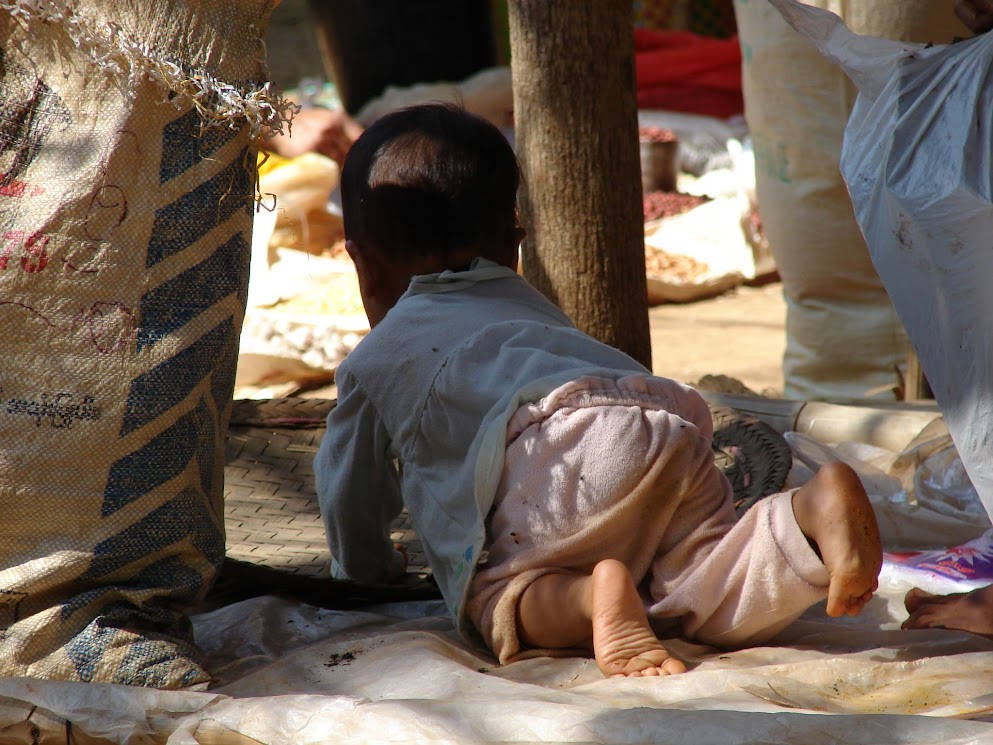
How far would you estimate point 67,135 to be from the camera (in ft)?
4.84

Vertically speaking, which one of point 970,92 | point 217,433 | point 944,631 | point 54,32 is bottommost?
point 944,631

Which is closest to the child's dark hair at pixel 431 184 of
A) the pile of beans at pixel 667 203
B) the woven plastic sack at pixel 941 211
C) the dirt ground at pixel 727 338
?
the woven plastic sack at pixel 941 211

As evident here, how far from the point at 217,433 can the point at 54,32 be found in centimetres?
57

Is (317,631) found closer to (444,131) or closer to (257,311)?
(444,131)

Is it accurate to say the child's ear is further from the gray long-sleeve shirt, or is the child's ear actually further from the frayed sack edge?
the frayed sack edge

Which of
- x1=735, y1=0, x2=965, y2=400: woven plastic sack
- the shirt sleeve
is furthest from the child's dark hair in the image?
x1=735, y1=0, x2=965, y2=400: woven plastic sack

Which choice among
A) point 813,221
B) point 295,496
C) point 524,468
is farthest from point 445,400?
point 813,221

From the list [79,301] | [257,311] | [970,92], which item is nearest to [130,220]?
[79,301]

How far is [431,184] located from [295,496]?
37.2 inches

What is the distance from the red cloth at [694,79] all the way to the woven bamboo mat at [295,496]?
18.5 ft

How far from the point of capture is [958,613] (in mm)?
1607

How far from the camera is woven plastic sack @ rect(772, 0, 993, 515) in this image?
1.50 m

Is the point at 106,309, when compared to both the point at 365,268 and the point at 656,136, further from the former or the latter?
the point at 656,136

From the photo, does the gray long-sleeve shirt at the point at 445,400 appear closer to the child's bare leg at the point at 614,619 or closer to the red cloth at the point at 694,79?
the child's bare leg at the point at 614,619
